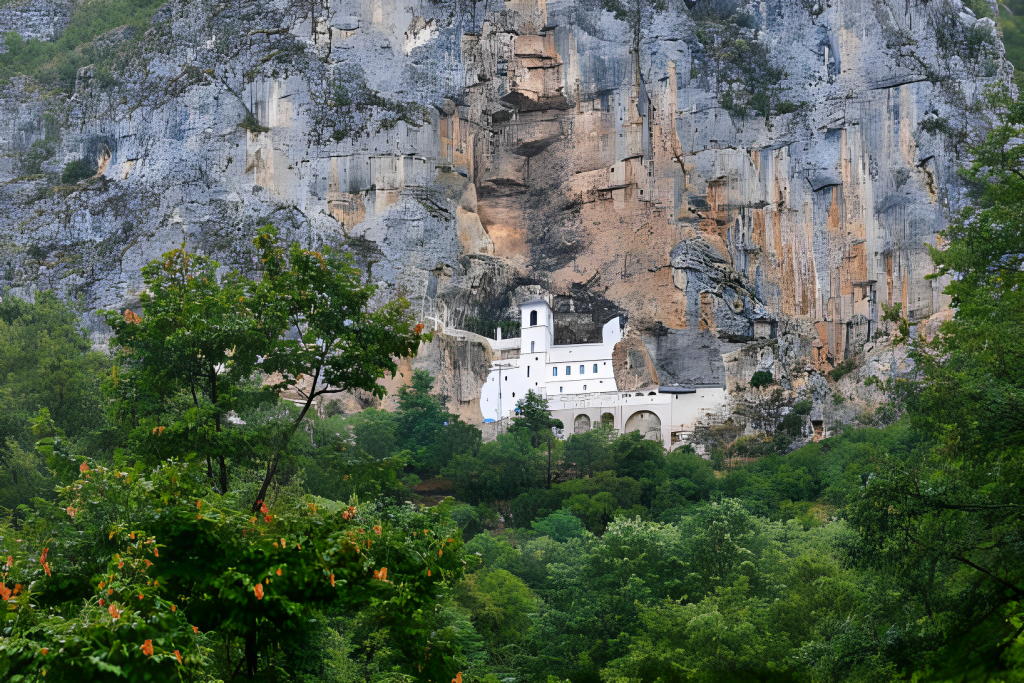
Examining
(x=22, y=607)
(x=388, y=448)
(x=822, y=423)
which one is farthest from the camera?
(x=822, y=423)

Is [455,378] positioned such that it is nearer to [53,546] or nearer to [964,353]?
[964,353]

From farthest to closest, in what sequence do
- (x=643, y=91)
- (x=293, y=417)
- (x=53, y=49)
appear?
(x=53, y=49) < (x=643, y=91) < (x=293, y=417)

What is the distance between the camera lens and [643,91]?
204ft

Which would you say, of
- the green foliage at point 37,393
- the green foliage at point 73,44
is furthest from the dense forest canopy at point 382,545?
the green foliage at point 73,44

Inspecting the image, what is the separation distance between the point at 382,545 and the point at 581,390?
47.8 meters

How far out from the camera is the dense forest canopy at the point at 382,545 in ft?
32.5

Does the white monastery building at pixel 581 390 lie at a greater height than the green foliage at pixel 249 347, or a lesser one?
greater

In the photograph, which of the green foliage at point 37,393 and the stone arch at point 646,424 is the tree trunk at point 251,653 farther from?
the stone arch at point 646,424

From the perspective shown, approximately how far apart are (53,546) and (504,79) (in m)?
56.8

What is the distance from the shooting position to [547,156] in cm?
6550

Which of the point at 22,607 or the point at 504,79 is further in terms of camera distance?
the point at 504,79

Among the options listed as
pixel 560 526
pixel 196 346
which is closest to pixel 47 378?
pixel 560 526

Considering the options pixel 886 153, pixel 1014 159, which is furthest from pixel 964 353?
pixel 886 153

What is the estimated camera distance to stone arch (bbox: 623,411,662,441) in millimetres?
55469
